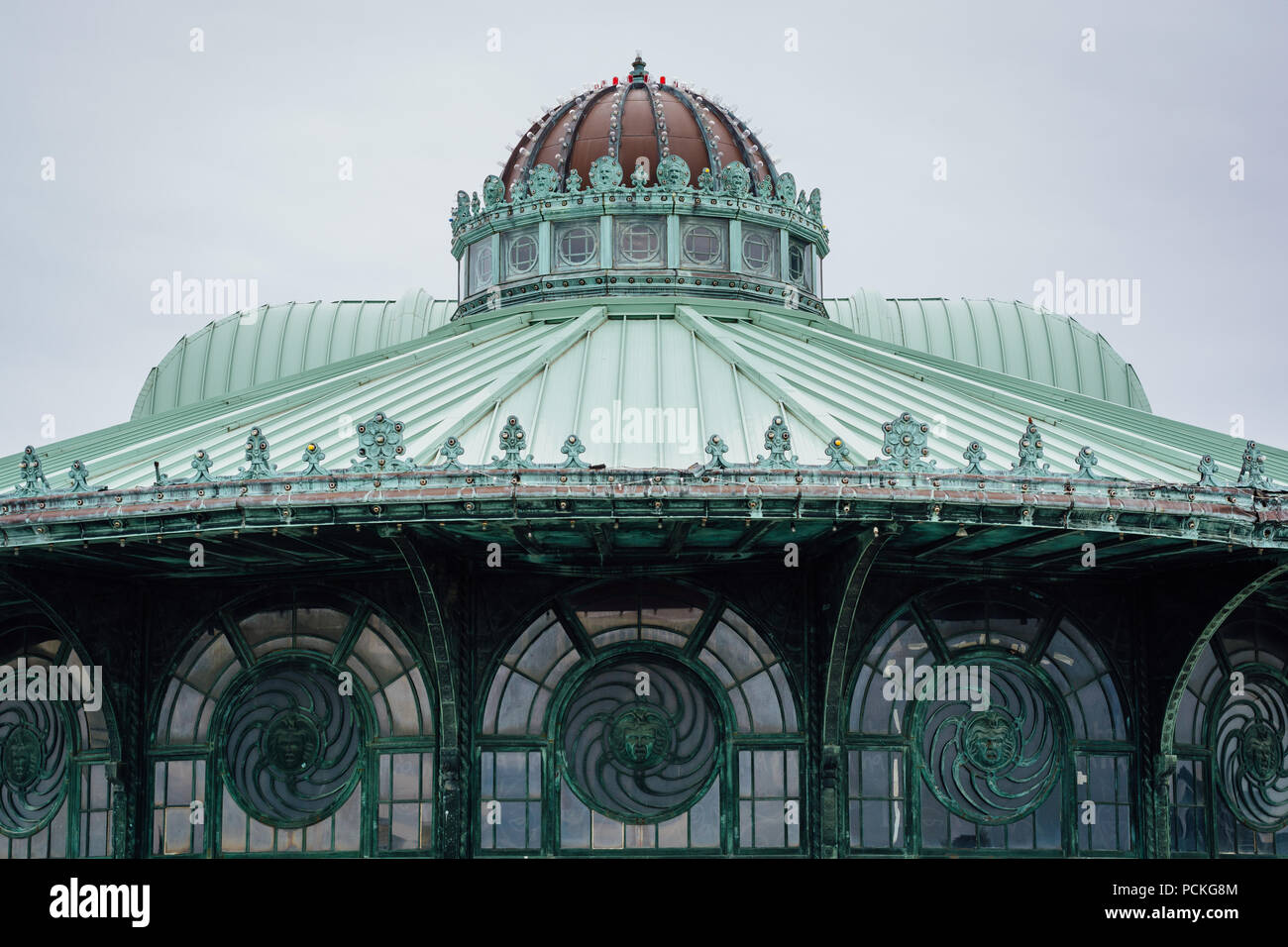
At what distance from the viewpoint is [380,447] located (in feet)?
71.8

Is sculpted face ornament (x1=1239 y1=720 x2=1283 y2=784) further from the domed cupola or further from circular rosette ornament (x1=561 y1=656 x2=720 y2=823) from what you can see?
the domed cupola

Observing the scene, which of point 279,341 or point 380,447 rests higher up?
point 279,341

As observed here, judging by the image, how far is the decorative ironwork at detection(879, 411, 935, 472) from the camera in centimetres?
2162

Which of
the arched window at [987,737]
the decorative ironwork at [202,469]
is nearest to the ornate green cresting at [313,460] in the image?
the decorative ironwork at [202,469]

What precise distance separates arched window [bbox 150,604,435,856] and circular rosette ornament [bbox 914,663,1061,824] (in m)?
7.83

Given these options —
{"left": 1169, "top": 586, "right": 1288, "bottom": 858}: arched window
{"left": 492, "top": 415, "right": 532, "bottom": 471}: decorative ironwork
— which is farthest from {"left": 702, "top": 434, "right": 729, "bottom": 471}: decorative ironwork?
{"left": 1169, "top": 586, "right": 1288, "bottom": 858}: arched window

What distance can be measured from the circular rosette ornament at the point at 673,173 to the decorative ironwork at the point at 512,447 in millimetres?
11165

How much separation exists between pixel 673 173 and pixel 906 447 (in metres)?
11.6

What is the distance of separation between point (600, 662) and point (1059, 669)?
730cm

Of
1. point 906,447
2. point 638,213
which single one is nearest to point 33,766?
point 638,213

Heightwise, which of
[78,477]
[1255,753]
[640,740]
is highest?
[78,477]

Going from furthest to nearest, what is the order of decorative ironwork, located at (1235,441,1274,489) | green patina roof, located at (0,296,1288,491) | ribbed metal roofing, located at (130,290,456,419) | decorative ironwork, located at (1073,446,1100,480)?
ribbed metal roofing, located at (130,290,456,419) → green patina roof, located at (0,296,1288,491) → decorative ironwork, located at (1235,441,1274,489) → decorative ironwork, located at (1073,446,1100,480)

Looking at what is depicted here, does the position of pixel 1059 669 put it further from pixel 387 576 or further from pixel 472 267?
pixel 472 267

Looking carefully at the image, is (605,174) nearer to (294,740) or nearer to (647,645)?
(647,645)
